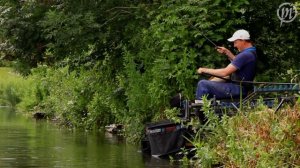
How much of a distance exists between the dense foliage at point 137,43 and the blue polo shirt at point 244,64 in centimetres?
87

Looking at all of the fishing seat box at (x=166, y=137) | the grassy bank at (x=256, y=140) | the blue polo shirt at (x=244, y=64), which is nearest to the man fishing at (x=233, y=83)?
the blue polo shirt at (x=244, y=64)

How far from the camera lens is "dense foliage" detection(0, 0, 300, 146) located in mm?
13352

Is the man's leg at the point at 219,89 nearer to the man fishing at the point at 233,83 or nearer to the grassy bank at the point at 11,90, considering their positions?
the man fishing at the point at 233,83

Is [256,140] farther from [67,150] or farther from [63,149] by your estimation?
[63,149]

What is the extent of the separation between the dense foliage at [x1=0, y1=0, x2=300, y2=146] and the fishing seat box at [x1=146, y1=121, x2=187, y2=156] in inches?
61.1

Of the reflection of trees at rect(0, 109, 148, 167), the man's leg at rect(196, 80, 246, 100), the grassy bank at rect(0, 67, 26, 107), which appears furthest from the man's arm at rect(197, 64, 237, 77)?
the grassy bank at rect(0, 67, 26, 107)

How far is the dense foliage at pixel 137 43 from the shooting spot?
13352 millimetres

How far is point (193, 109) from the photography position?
11203mm

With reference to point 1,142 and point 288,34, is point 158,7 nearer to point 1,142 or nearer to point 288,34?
point 288,34

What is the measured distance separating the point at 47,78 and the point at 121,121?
31.5 ft

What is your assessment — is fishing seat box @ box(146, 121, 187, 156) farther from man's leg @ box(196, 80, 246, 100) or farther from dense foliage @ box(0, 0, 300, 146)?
dense foliage @ box(0, 0, 300, 146)

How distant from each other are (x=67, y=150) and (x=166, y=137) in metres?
3.04

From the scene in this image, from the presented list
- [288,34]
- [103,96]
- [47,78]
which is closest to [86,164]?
[288,34]

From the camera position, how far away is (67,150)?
14.1 metres
